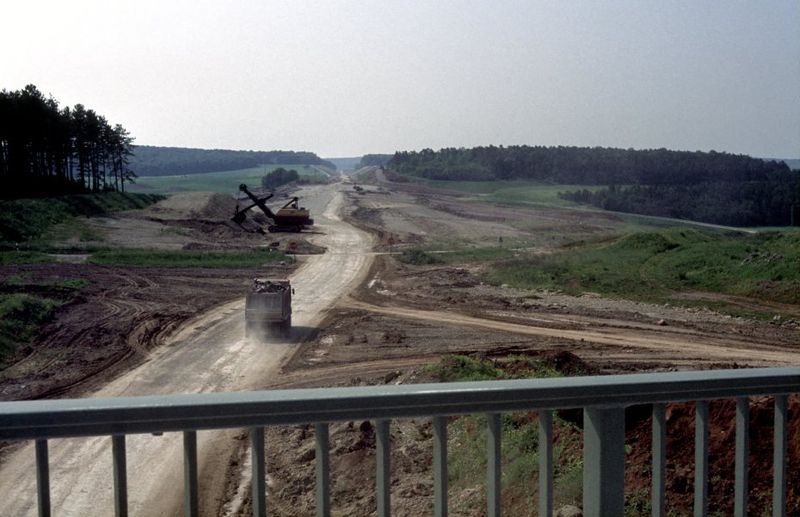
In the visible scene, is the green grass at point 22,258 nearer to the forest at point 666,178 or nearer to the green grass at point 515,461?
the green grass at point 515,461

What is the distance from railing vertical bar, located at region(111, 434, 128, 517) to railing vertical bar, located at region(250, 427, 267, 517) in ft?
1.68

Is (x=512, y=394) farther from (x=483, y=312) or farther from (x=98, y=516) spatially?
(x=483, y=312)

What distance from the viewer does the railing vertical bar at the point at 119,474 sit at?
10.6 feet

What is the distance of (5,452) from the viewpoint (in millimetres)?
11773

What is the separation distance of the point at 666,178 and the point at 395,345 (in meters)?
75.3

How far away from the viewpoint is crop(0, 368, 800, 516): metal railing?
10.3ft

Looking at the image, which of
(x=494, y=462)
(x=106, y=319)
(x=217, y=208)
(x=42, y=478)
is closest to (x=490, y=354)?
(x=106, y=319)

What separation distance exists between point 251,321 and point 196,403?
22.0 meters

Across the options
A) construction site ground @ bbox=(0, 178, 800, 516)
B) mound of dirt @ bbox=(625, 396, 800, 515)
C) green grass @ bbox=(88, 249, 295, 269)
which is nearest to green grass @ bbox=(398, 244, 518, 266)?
construction site ground @ bbox=(0, 178, 800, 516)

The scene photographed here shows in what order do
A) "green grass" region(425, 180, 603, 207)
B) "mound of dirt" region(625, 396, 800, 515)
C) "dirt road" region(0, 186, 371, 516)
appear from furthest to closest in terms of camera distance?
1. "green grass" region(425, 180, 603, 207)
2. "dirt road" region(0, 186, 371, 516)
3. "mound of dirt" region(625, 396, 800, 515)

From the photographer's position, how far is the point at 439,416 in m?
3.51

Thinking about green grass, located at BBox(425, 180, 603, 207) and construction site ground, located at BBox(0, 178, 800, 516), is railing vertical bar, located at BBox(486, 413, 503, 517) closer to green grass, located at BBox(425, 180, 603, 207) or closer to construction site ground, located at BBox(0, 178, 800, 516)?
A: construction site ground, located at BBox(0, 178, 800, 516)

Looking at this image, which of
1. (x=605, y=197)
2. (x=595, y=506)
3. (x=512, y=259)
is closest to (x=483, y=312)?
(x=512, y=259)

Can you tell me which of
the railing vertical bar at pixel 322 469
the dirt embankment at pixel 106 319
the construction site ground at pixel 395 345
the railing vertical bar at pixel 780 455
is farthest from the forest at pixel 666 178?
the railing vertical bar at pixel 322 469
